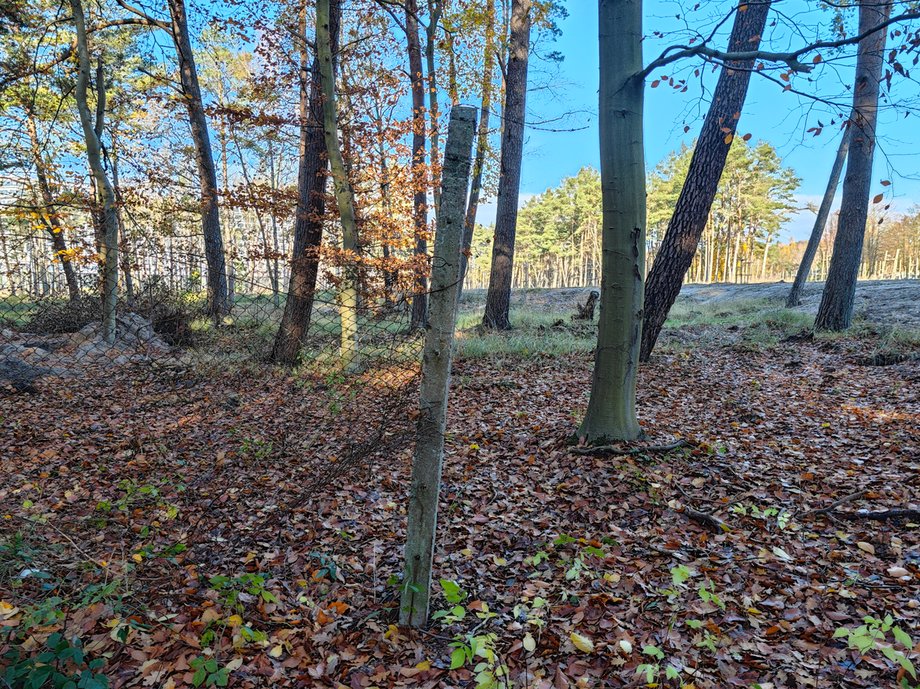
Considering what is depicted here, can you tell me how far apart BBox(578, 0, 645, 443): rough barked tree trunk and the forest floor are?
0.79 meters

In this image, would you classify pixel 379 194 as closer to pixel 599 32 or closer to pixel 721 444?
pixel 599 32

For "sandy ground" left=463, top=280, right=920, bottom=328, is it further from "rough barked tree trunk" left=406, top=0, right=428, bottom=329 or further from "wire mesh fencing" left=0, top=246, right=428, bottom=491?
"wire mesh fencing" left=0, top=246, right=428, bottom=491

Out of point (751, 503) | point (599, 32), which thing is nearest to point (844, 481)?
point (751, 503)

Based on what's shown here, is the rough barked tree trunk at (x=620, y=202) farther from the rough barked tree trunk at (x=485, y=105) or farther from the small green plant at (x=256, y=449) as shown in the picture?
the rough barked tree trunk at (x=485, y=105)

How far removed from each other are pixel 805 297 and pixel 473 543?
55.4 feet

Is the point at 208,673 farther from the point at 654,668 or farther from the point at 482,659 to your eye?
the point at 654,668

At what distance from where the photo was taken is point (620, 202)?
3994 mm

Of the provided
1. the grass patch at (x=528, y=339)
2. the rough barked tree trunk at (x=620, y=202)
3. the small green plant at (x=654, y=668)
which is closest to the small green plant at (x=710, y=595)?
the small green plant at (x=654, y=668)

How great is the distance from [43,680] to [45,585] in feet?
2.76

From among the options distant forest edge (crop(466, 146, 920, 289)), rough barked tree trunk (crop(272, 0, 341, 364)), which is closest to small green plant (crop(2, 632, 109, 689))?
rough barked tree trunk (crop(272, 0, 341, 364))

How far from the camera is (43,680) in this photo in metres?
1.77

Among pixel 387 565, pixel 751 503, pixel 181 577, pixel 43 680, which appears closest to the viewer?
pixel 43 680

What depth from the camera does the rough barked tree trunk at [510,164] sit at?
10516 mm

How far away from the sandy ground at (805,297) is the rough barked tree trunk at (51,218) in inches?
503
